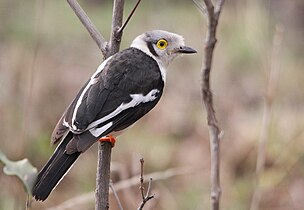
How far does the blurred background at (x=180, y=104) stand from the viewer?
4883mm

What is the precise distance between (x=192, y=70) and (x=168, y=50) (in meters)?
3.23

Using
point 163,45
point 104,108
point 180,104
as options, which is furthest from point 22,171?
point 180,104

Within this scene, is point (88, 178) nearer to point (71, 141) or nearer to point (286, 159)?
point (286, 159)

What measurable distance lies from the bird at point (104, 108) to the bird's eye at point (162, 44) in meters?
0.19

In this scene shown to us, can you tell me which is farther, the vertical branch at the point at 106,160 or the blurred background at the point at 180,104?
the blurred background at the point at 180,104

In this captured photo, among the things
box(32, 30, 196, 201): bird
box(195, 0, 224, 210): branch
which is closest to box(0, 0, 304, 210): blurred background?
box(32, 30, 196, 201): bird

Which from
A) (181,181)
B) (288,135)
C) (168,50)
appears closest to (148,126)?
(181,181)

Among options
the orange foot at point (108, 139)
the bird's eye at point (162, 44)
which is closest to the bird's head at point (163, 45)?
the bird's eye at point (162, 44)

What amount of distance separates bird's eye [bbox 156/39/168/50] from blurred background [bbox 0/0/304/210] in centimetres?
60

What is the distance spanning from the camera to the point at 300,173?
520 centimetres

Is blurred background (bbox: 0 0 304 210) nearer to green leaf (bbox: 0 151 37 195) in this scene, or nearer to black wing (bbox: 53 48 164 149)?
black wing (bbox: 53 48 164 149)

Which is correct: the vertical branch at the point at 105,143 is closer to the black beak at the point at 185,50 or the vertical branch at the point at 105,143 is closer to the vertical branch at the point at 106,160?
the vertical branch at the point at 106,160

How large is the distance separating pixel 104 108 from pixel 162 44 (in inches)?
26.0

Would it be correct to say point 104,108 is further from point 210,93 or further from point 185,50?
point 210,93
